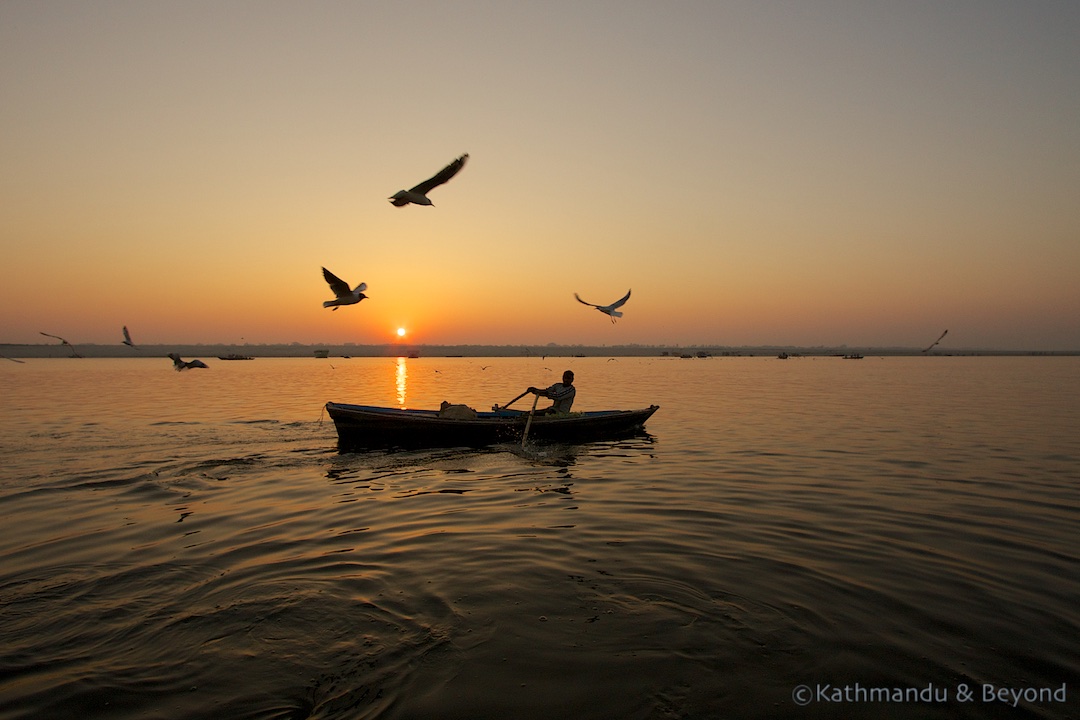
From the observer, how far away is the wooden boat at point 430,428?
58.4ft

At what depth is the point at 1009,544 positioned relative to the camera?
28.3ft

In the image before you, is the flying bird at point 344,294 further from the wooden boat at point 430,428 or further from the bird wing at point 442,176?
the wooden boat at point 430,428

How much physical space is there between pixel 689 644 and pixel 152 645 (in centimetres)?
489

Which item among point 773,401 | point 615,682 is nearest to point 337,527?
point 615,682

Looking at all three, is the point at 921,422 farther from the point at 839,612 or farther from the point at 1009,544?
the point at 839,612

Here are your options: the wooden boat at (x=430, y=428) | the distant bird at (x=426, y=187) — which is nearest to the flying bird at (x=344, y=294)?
the distant bird at (x=426, y=187)

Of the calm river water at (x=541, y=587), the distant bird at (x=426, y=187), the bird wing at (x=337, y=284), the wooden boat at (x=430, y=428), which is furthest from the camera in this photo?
the wooden boat at (x=430, y=428)

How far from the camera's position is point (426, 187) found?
11148 mm

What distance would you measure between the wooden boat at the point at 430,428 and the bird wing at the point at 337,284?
5.28 m

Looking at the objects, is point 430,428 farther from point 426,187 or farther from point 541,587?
point 541,587

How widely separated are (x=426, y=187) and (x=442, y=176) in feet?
1.19

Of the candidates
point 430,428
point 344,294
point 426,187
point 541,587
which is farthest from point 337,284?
point 541,587

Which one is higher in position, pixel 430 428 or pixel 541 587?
pixel 430 428

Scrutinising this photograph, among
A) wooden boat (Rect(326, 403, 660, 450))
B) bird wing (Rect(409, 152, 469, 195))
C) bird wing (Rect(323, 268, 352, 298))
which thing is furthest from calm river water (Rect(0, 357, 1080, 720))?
bird wing (Rect(409, 152, 469, 195))
